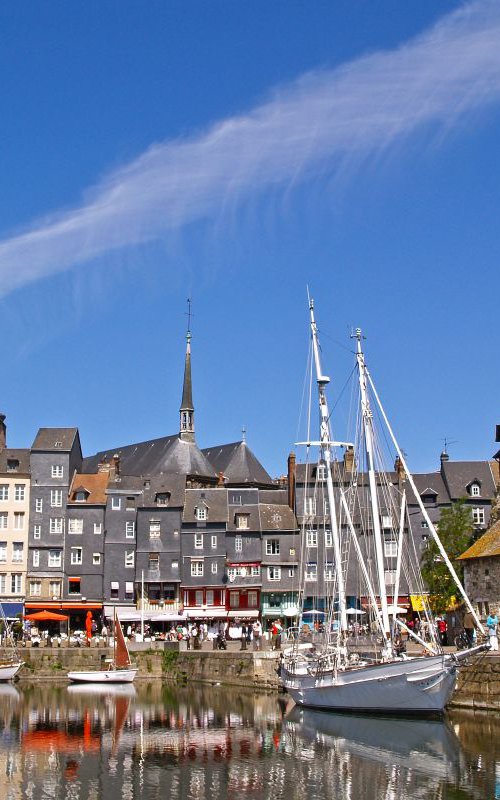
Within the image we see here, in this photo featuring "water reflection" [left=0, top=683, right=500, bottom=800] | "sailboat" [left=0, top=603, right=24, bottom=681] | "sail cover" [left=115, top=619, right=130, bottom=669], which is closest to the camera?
"water reflection" [left=0, top=683, right=500, bottom=800]

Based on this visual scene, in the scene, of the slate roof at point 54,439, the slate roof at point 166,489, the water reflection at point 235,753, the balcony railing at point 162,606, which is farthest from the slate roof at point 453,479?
the water reflection at point 235,753

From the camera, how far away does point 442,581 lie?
199 feet

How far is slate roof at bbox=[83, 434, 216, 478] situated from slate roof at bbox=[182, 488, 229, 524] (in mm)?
12714

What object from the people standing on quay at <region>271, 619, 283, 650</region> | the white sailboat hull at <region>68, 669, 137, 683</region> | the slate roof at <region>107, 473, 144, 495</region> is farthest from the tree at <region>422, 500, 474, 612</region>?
the slate roof at <region>107, 473, 144, 495</region>

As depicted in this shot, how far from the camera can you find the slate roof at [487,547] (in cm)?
4955

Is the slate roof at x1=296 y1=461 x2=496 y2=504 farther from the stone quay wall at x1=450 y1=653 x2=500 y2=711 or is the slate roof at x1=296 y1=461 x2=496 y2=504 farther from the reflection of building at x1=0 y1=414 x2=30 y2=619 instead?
the stone quay wall at x1=450 y1=653 x2=500 y2=711

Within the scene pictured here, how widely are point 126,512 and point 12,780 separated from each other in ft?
168

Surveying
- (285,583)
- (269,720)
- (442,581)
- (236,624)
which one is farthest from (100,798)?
(285,583)

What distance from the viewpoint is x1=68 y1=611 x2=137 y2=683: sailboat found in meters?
61.7

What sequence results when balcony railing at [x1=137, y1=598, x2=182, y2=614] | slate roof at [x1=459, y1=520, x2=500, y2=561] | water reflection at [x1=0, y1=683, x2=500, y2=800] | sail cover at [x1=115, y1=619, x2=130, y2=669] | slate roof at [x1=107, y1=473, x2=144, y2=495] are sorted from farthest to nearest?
1. slate roof at [x1=107, y1=473, x2=144, y2=495]
2. balcony railing at [x1=137, y1=598, x2=182, y2=614]
3. sail cover at [x1=115, y1=619, x2=130, y2=669]
4. slate roof at [x1=459, y1=520, x2=500, y2=561]
5. water reflection at [x1=0, y1=683, x2=500, y2=800]

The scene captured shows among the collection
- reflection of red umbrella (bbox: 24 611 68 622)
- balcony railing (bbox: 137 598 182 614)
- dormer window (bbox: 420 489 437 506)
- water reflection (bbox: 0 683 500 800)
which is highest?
dormer window (bbox: 420 489 437 506)

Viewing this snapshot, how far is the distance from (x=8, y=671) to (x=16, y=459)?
73.0 feet

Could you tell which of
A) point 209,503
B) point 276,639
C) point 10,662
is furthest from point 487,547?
point 209,503

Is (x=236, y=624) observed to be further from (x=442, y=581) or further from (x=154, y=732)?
(x=154, y=732)
